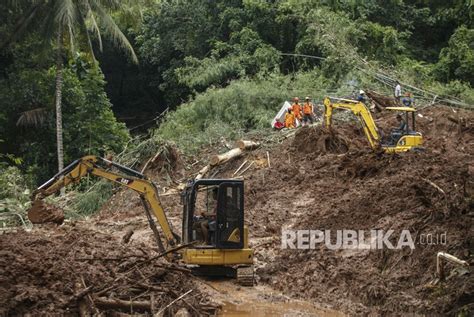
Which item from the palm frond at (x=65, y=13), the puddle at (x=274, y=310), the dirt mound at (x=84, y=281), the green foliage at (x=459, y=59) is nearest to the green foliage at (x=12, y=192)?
the palm frond at (x=65, y=13)

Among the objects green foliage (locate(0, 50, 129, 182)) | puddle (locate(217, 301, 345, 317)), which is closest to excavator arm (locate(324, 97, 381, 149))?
puddle (locate(217, 301, 345, 317))

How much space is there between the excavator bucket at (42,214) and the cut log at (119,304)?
4.06 metres

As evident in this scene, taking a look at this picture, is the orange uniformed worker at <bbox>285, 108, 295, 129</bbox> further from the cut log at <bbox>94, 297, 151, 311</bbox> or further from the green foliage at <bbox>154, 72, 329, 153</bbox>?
the cut log at <bbox>94, 297, 151, 311</bbox>

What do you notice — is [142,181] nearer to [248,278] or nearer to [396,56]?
[248,278]

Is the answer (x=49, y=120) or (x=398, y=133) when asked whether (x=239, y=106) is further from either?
(x=398, y=133)

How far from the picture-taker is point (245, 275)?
14.0m

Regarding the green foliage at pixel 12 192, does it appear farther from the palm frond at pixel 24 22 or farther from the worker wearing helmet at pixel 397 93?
the worker wearing helmet at pixel 397 93

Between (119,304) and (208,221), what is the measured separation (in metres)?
4.02

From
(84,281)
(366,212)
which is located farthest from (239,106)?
(84,281)

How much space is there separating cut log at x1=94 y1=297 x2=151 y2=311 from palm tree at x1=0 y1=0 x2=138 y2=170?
1532 cm

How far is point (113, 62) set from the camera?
1676 inches

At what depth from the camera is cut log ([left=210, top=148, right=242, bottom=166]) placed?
72.8 ft

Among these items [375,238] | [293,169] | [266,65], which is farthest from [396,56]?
[375,238]

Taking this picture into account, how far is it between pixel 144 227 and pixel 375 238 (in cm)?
693
